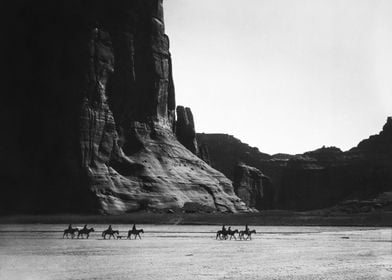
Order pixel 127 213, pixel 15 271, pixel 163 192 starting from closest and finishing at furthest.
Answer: pixel 15 271
pixel 127 213
pixel 163 192

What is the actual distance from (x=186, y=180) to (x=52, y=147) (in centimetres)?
3468

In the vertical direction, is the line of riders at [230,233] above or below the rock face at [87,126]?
below

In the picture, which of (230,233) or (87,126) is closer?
(230,233)

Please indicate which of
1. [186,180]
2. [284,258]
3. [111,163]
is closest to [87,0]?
[111,163]

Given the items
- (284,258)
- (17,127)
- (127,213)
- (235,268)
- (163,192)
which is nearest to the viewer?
(235,268)

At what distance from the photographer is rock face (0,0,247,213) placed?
14400 cm

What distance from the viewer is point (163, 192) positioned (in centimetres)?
14650

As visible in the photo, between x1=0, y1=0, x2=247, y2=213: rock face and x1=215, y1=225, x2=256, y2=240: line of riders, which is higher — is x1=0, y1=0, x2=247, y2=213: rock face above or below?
above

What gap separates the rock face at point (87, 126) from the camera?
144000 millimetres

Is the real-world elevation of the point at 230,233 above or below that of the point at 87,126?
below

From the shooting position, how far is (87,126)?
5906 inches

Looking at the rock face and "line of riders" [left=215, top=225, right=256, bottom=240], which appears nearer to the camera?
"line of riders" [left=215, top=225, right=256, bottom=240]

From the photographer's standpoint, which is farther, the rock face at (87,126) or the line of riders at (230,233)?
the rock face at (87,126)

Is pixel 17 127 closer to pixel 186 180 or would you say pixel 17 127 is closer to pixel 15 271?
pixel 186 180
